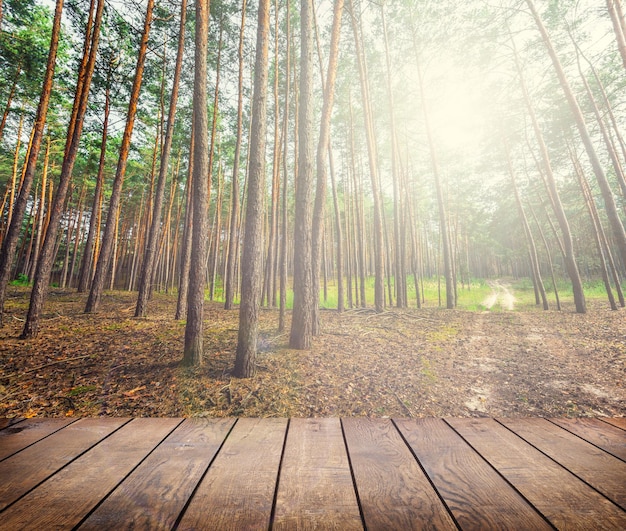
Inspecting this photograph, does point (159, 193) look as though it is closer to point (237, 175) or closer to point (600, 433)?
point (237, 175)

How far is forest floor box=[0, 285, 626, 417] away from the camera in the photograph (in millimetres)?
3256

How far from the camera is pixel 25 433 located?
→ 1.95m

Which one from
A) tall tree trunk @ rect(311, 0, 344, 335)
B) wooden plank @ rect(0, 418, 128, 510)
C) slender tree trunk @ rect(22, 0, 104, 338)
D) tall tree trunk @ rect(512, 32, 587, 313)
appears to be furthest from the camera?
tall tree trunk @ rect(512, 32, 587, 313)

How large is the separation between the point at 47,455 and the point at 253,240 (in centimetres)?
305

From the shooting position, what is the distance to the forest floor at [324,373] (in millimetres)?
3256

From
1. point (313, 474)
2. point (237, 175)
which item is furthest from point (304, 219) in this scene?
point (237, 175)

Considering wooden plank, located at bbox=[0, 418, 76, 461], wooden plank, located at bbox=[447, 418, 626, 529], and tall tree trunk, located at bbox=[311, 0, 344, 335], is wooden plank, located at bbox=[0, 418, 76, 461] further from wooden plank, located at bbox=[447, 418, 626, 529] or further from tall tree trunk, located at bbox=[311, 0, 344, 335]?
tall tree trunk, located at bbox=[311, 0, 344, 335]

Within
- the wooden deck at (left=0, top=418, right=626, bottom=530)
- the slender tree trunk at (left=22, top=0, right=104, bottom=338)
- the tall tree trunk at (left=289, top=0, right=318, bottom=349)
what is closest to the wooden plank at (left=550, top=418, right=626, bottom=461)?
the wooden deck at (left=0, top=418, right=626, bottom=530)

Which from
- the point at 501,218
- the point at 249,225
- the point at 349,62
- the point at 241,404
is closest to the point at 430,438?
the point at 241,404

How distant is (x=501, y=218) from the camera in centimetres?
3097

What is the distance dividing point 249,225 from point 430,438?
3566 mm

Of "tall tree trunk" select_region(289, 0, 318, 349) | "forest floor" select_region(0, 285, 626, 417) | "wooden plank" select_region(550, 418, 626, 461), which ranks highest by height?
"tall tree trunk" select_region(289, 0, 318, 349)

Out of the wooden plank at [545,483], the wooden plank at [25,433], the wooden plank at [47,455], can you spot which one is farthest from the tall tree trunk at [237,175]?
the wooden plank at [545,483]

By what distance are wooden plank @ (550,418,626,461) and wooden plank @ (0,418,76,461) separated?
4141 millimetres
